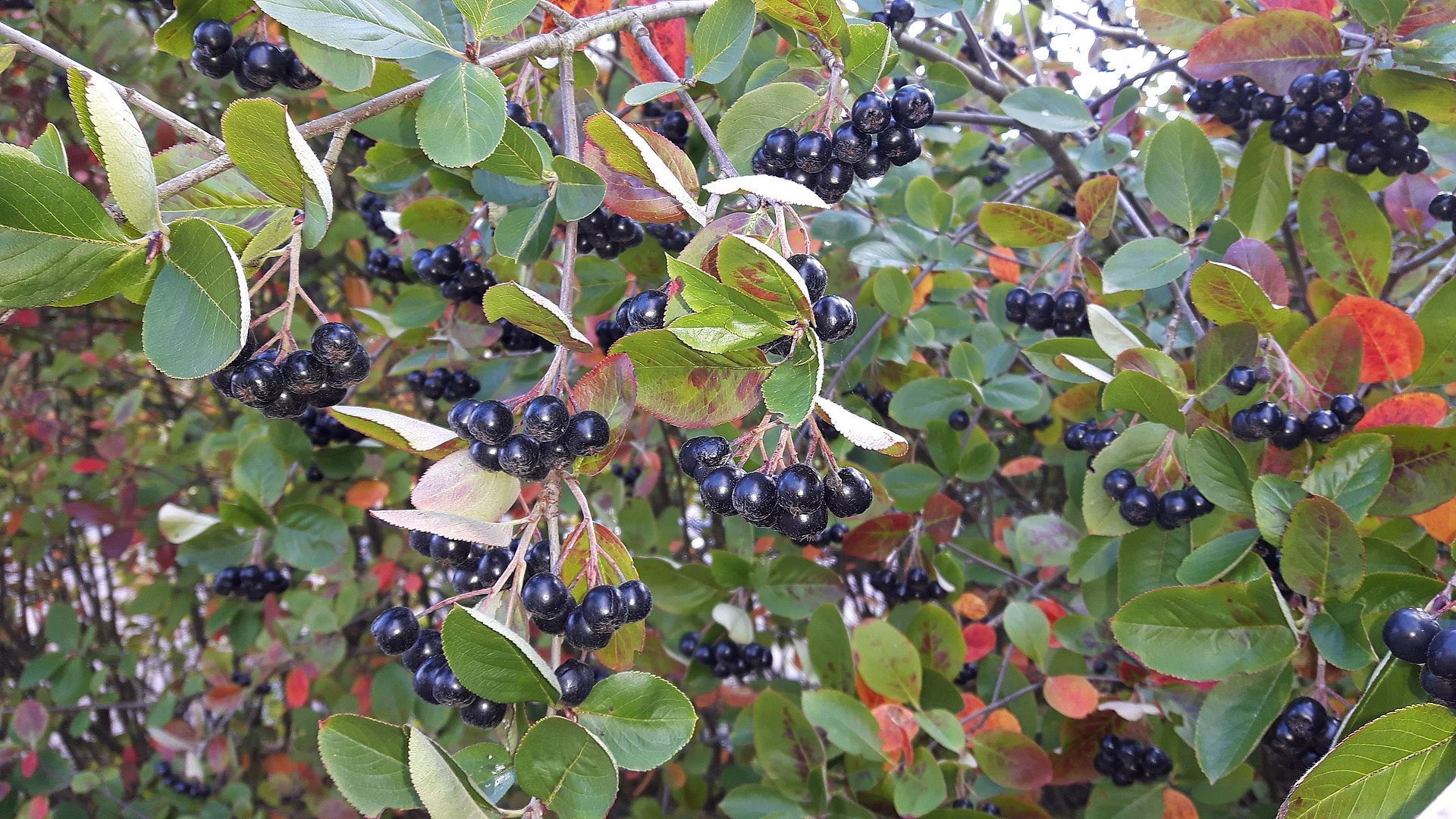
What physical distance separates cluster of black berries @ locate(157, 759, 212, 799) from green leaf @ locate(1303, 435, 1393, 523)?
3681mm

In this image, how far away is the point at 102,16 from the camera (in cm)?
303

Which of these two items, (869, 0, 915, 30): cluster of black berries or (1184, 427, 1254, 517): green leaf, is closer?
(1184, 427, 1254, 517): green leaf

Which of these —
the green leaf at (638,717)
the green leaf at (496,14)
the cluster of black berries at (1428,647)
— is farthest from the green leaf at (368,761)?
the cluster of black berries at (1428,647)

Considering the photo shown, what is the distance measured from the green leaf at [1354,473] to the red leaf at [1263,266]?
0.36m

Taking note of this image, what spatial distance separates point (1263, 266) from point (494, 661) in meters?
1.43

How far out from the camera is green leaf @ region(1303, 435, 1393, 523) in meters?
1.21

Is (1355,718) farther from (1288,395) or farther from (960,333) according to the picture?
(960,333)

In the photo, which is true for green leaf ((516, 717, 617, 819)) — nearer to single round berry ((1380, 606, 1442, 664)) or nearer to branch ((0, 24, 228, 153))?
branch ((0, 24, 228, 153))

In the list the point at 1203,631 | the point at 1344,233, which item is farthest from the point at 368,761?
the point at 1344,233

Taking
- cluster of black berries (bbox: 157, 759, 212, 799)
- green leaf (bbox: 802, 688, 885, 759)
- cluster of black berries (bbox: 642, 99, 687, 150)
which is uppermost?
cluster of black berries (bbox: 642, 99, 687, 150)

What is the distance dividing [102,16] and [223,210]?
2.88m

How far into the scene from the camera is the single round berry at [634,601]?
0.93 m

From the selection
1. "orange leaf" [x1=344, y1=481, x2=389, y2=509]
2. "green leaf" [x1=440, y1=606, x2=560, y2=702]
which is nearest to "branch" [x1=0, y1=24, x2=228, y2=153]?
"green leaf" [x1=440, y1=606, x2=560, y2=702]

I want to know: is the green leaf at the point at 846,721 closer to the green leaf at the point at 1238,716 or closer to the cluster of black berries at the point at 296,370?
the green leaf at the point at 1238,716
